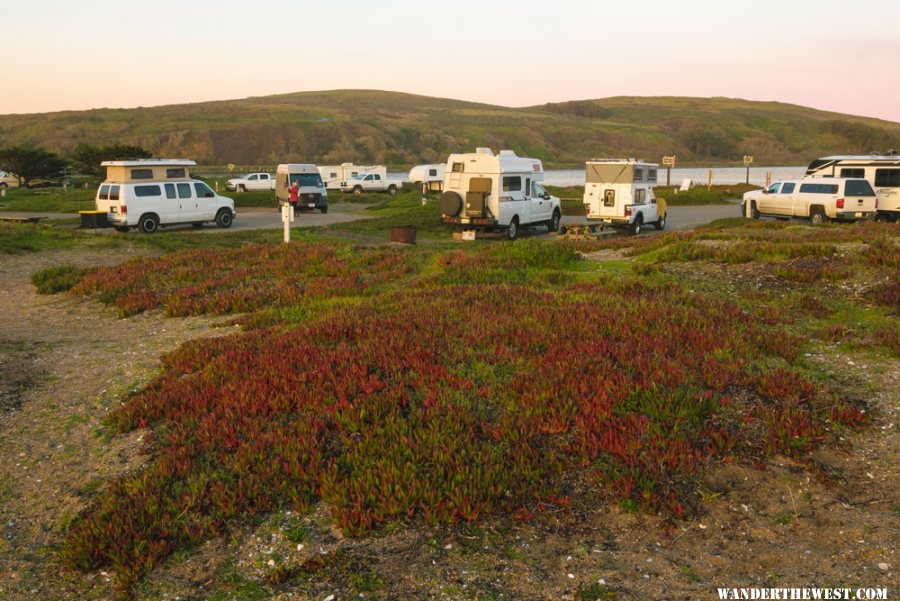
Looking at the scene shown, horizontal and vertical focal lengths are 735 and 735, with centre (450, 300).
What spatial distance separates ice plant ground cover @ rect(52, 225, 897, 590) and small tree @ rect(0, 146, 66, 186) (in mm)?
60688

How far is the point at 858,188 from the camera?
28828mm

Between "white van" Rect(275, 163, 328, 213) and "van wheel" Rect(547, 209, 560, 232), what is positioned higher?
"white van" Rect(275, 163, 328, 213)

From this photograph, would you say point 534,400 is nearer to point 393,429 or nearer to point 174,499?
point 393,429

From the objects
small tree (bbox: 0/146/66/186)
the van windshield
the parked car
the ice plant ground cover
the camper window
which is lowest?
the ice plant ground cover

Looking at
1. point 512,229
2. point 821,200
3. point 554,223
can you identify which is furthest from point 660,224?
point 512,229

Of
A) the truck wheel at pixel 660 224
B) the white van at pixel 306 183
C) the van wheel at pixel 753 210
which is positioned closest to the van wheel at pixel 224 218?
the white van at pixel 306 183

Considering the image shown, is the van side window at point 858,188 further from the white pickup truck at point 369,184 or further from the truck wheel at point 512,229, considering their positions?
the white pickup truck at point 369,184

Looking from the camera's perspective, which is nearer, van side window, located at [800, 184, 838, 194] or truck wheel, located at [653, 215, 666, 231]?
van side window, located at [800, 184, 838, 194]

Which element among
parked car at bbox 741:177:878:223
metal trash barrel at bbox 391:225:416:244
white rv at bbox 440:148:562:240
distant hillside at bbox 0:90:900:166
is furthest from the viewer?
distant hillside at bbox 0:90:900:166

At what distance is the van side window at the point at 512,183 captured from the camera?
2666 centimetres

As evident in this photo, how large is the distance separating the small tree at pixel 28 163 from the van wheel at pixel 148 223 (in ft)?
135

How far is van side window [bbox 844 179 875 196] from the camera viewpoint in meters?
28.7

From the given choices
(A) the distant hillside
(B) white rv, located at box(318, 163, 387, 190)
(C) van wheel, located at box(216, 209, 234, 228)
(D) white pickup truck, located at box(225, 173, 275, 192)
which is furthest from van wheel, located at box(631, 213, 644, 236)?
(A) the distant hillside

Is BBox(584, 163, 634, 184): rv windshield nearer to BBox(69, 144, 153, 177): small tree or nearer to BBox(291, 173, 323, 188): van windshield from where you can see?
BBox(291, 173, 323, 188): van windshield
